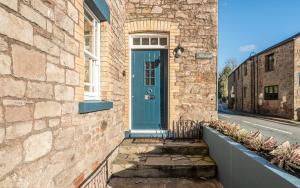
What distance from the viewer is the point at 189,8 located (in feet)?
21.3

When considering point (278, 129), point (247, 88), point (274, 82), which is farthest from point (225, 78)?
point (278, 129)

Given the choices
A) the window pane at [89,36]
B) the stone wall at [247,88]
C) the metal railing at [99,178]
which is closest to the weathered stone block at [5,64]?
the metal railing at [99,178]

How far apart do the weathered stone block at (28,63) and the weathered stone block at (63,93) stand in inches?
11.1

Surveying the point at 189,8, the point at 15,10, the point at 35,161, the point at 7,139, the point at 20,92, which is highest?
the point at 189,8

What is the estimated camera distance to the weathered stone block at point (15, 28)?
165 centimetres

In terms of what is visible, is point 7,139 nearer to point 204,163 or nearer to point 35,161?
point 35,161

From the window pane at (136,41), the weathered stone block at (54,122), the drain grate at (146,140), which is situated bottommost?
the drain grate at (146,140)

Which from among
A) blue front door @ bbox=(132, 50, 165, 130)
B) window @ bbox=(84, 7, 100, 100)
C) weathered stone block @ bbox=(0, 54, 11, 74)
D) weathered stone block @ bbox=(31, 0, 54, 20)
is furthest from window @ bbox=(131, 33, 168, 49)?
weathered stone block @ bbox=(0, 54, 11, 74)

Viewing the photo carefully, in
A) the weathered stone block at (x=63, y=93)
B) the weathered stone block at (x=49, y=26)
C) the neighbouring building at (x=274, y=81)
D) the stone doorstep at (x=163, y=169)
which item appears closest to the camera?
the weathered stone block at (x=49, y=26)

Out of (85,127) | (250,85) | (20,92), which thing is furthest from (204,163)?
(250,85)

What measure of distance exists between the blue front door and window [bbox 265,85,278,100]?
15753mm

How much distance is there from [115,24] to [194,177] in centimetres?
364

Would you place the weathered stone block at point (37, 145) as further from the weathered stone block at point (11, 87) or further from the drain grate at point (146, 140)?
the drain grate at point (146, 140)

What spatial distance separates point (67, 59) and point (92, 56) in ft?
4.18
